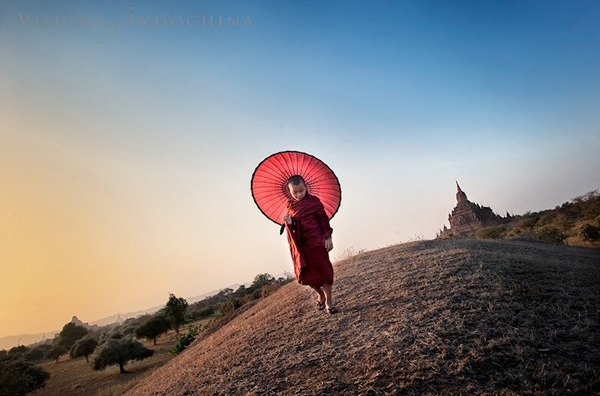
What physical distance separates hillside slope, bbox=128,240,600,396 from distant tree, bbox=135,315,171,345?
30.2 m

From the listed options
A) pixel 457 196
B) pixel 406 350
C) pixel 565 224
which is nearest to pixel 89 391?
pixel 406 350

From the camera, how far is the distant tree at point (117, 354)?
21.0 m

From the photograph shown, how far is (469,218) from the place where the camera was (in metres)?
67.1

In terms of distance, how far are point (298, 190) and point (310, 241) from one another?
0.90 m

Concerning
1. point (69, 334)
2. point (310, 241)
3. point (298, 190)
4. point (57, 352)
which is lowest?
point (57, 352)

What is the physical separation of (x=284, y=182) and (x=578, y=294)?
5.14 metres

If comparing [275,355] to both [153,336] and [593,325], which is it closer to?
[593,325]

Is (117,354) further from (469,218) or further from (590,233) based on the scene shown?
(469,218)

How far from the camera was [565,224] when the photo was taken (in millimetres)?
29250

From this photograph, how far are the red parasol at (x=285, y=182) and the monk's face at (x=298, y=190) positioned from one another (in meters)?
0.25

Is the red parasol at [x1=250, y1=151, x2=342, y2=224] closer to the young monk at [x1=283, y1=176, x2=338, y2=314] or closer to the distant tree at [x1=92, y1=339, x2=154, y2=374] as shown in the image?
the young monk at [x1=283, y1=176, x2=338, y2=314]

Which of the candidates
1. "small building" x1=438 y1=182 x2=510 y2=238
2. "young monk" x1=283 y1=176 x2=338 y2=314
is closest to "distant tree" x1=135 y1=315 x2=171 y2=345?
"young monk" x1=283 y1=176 x2=338 y2=314

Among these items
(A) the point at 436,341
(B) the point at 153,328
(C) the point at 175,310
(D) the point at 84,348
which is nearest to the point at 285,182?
(A) the point at 436,341

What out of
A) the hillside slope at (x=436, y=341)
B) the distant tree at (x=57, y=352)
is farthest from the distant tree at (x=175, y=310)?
the hillside slope at (x=436, y=341)
